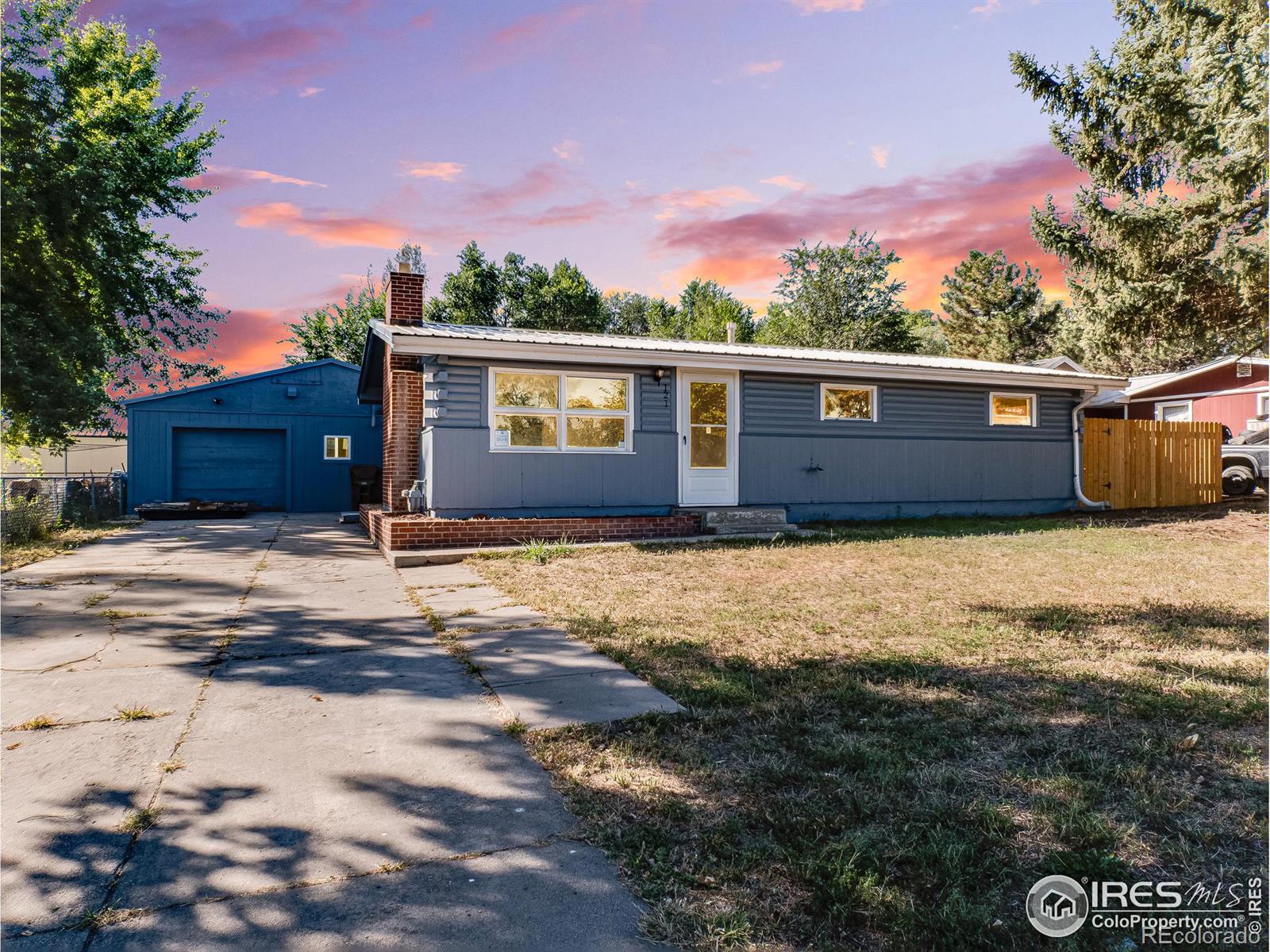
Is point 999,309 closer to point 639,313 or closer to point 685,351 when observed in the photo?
point 639,313

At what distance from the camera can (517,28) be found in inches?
367

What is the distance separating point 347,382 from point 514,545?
11.5m

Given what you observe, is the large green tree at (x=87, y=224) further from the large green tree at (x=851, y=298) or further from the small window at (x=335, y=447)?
the large green tree at (x=851, y=298)

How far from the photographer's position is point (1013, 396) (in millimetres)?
13320

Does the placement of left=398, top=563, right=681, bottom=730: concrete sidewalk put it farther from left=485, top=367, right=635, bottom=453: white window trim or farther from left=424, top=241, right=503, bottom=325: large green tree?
left=424, top=241, right=503, bottom=325: large green tree

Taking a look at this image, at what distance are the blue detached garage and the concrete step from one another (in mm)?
10526

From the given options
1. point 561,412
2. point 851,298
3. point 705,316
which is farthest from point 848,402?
point 705,316

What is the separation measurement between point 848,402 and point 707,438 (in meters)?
2.89

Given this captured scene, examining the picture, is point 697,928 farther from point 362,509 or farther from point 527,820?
point 362,509

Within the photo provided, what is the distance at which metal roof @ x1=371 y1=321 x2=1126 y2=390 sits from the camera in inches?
370

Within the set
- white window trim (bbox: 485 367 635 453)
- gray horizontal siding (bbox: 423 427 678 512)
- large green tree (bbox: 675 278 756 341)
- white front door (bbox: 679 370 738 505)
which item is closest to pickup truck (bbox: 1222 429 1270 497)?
white front door (bbox: 679 370 738 505)

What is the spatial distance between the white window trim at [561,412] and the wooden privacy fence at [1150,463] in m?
9.81

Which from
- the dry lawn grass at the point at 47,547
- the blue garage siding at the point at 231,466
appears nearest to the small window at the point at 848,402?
the dry lawn grass at the point at 47,547

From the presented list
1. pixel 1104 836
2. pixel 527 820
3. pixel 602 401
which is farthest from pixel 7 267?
pixel 1104 836
